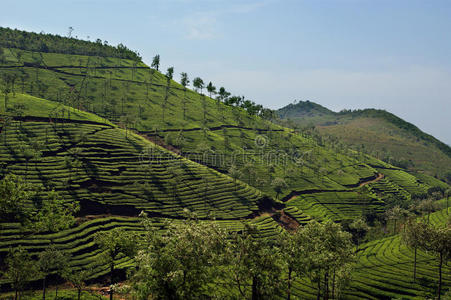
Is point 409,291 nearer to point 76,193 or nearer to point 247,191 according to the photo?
point 247,191

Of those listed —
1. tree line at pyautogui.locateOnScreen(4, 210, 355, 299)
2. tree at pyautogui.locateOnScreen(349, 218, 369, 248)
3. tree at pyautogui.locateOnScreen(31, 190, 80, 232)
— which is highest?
tree line at pyautogui.locateOnScreen(4, 210, 355, 299)

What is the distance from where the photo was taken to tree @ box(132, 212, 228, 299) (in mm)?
25625

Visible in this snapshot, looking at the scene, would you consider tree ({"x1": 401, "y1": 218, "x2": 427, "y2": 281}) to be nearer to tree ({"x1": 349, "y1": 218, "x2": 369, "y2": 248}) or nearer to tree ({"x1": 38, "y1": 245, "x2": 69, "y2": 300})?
tree ({"x1": 349, "y1": 218, "x2": 369, "y2": 248})

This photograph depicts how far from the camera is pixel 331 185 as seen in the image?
158m

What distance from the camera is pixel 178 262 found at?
25688 mm

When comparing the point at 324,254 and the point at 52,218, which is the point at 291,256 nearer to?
the point at 324,254

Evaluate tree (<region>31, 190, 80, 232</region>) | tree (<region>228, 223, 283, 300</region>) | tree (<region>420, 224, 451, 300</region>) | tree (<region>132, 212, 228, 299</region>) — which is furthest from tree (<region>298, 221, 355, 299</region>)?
tree (<region>31, 190, 80, 232</region>)

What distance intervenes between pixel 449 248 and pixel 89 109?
583ft

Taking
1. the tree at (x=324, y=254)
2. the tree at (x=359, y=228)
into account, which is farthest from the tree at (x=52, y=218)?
the tree at (x=359, y=228)

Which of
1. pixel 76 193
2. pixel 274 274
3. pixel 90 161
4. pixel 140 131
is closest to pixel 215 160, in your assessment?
pixel 140 131

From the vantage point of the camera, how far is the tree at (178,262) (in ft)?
84.1

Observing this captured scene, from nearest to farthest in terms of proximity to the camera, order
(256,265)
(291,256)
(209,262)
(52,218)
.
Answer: (209,262) → (256,265) → (291,256) → (52,218)

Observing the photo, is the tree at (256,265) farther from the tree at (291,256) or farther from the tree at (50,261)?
the tree at (50,261)

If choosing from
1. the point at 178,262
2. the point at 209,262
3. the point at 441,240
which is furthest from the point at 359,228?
the point at 178,262
